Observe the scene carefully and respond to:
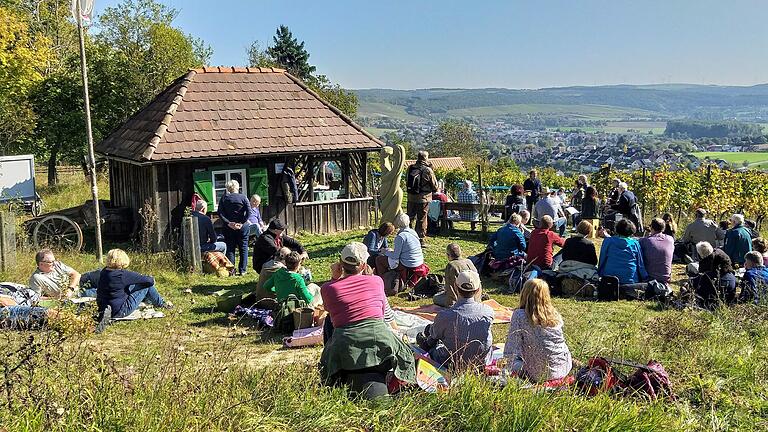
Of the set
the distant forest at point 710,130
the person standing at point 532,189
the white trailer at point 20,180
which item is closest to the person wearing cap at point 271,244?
the person standing at point 532,189

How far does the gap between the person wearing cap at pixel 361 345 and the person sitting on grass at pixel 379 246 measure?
222 inches

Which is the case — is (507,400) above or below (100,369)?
below

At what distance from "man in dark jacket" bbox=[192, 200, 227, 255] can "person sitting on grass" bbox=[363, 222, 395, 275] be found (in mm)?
2852

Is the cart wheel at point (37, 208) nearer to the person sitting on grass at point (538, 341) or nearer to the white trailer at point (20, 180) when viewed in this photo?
the white trailer at point (20, 180)

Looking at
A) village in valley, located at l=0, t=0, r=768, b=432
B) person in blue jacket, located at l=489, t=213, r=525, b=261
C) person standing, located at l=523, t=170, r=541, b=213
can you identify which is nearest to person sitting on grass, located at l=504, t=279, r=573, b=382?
village in valley, located at l=0, t=0, r=768, b=432

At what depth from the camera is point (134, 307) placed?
9711mm

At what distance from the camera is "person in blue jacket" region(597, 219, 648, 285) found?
439 inches

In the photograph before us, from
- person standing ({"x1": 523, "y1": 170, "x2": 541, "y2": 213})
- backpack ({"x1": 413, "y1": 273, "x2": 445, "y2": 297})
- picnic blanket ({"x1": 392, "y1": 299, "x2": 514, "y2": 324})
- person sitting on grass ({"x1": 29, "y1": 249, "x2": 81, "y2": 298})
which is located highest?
person standing ({"x1": 523, "y1": 170, "x2": 541, "y2": 213})

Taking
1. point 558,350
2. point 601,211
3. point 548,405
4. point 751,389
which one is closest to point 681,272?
point 601,211

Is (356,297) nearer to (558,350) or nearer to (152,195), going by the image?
(558,350)

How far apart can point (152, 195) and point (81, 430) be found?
1161cm

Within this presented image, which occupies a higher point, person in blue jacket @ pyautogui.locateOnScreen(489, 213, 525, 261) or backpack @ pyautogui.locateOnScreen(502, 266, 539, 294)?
person in blue jacket @ pyautogui.locateOnScreen(489, 213, 525, 261)

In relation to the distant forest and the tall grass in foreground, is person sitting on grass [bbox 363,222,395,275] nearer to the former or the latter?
the tall grass in foreground

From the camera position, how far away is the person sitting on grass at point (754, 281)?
974 centimetres
